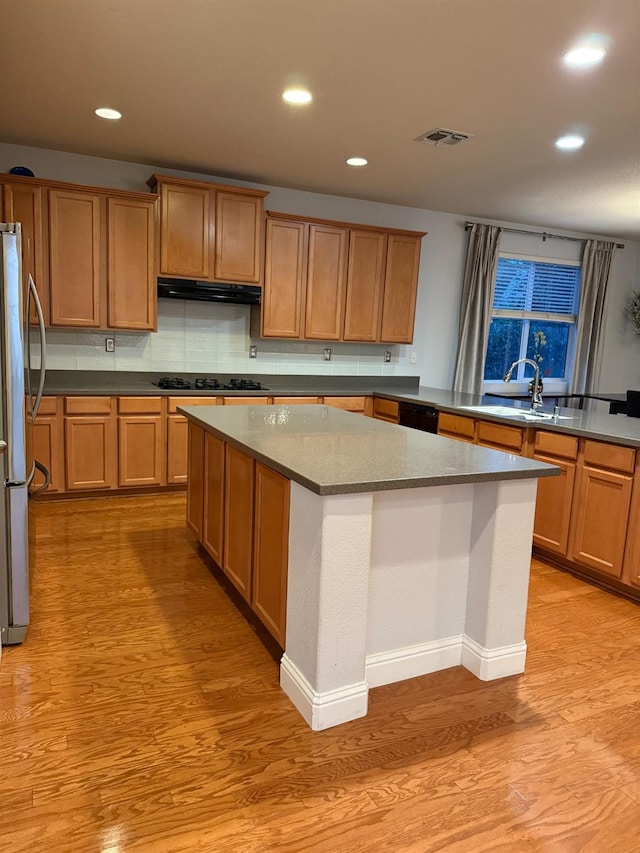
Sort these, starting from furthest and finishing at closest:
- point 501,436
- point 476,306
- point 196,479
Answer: point 476,306
point 501,436
point 196,479

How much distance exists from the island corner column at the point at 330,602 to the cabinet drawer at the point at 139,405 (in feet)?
8.69

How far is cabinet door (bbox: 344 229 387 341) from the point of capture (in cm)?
526

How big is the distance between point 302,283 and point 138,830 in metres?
4.22

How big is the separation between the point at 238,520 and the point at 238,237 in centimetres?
278

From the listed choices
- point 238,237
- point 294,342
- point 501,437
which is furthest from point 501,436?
point 238,237

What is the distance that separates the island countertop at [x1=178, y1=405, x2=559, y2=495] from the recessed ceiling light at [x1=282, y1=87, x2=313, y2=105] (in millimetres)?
1674

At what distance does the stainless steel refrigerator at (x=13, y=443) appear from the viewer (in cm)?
226

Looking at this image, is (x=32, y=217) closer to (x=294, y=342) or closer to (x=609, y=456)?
(x=294, y=342)

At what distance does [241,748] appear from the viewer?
1.87 meters

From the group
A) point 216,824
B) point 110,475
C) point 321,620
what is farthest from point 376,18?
point 110,475

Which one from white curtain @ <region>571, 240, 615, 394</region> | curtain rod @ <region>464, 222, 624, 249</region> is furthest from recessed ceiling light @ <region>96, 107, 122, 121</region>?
white curtain @ <region>571, 240, 615, 394</region>

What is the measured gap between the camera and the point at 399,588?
2.24 m

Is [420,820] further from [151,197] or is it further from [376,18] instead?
[151,197]

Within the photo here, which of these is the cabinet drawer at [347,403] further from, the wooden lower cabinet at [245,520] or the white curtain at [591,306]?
the white curtain at [591,306]
